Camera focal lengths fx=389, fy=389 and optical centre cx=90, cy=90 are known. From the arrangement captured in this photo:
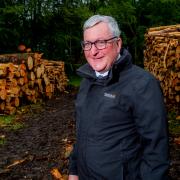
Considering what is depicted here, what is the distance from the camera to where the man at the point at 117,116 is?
2.25 m

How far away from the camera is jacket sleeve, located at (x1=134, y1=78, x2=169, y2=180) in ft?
7.30

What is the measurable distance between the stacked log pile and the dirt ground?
2.78m

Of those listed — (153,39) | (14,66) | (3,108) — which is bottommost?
(3,108)

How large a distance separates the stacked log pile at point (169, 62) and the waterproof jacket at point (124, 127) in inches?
308

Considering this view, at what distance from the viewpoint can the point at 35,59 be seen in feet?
44.7

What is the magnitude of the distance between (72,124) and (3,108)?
322 cm

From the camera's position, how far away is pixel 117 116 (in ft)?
7.70

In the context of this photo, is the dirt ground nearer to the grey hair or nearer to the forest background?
the grey hair

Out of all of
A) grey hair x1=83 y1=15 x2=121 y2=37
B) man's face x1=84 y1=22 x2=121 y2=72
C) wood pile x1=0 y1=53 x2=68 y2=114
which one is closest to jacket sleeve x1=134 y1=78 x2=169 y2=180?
man's face x1=84 y1=22 x2=121 y2=72

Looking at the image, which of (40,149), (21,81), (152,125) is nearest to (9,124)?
(21,81)

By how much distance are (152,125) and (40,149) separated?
510cm

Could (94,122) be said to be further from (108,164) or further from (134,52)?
(134,52)

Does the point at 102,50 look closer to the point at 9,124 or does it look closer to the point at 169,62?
the point at 9,124

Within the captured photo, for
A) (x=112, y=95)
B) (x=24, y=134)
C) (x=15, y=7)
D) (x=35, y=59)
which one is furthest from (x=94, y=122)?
(x=15, y=7)
